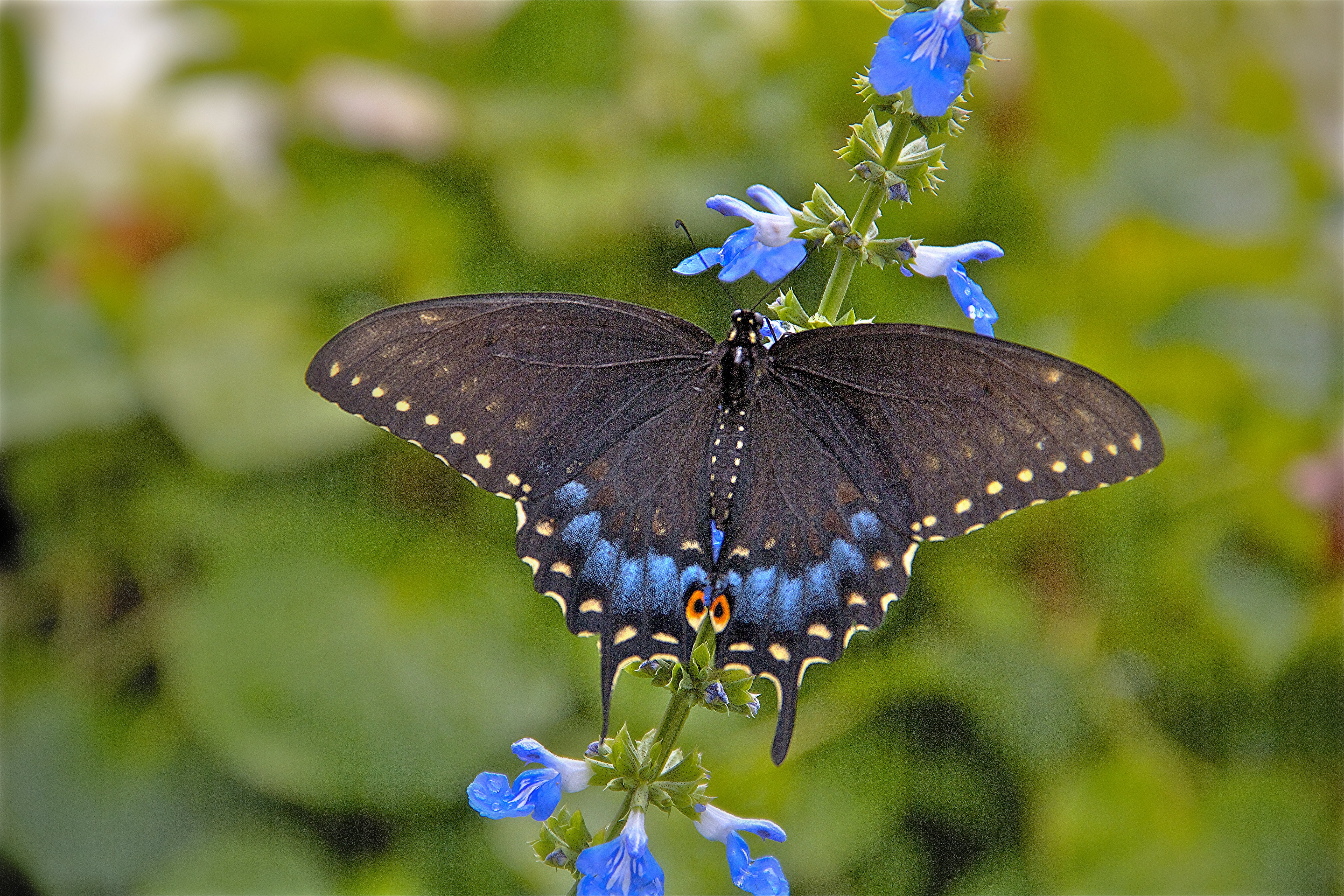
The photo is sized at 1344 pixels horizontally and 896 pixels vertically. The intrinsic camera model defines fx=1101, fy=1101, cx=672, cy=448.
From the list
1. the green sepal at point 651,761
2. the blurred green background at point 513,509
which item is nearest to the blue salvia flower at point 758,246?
the green sepal at point 651,761

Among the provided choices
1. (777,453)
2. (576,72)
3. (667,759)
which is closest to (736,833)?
(667,759)

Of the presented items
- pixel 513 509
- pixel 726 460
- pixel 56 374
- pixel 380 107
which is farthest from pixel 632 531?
pixel 380 107

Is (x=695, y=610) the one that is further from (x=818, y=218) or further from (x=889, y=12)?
(x=889, y=12)

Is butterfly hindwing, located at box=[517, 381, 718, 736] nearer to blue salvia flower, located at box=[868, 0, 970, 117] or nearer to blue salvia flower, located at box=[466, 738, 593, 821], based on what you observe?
blue salvia flower, located at box=[466, 738, 593, 821]

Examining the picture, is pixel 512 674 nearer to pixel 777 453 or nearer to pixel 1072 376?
pixel 777 453

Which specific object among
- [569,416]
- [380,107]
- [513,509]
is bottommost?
[513,509]

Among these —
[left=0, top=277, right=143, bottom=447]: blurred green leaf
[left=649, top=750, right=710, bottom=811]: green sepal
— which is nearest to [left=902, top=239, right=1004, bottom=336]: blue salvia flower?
[left=649, top=750, right=710, bottom=811]: green sepal
